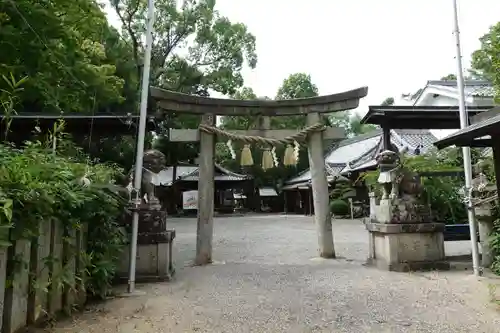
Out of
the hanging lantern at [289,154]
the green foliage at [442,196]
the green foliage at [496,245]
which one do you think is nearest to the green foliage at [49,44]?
the hanging lantern at [289,154]

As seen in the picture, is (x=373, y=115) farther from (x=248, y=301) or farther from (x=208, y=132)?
(x=248, y=301)

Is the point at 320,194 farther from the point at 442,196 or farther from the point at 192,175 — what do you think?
the point at 192,175

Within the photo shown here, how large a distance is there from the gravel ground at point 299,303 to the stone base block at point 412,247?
292mm

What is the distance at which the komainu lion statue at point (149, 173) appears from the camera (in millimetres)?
5918

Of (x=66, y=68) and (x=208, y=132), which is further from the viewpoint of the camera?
(x=208, y=132)

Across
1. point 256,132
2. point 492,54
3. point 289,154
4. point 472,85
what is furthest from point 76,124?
point 472,85

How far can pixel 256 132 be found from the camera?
324 inches

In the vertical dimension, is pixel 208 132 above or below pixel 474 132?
above

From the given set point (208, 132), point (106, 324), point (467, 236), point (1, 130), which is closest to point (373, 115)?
point (467, 236)

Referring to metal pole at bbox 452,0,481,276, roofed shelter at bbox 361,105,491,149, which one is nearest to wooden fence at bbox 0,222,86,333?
metal pole at bbox 452,0,481,276

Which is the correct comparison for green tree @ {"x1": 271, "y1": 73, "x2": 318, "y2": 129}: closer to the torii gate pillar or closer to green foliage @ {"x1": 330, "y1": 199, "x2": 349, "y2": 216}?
green foliage @ {"x1": 330, "y1": 199, "x2": 349, "y2": 216}

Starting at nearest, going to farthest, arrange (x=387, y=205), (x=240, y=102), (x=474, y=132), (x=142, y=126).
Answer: (x=474, y=132) < (x=142, y=126) < (x=387, y=205) < (x=240, y=102)

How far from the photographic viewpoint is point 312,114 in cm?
825

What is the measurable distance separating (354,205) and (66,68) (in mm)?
19180
